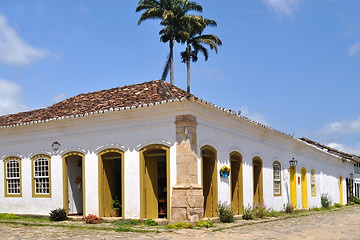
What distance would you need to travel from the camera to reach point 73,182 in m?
15.4

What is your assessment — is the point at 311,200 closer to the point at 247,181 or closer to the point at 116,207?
the point at 247,181

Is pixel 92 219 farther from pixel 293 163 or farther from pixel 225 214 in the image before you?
pixel 293 163

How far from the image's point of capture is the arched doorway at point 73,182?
49.1 feet

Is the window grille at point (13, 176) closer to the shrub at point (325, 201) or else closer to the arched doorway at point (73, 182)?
the arched doorway at point (73, 182)

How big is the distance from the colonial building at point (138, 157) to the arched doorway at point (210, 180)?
1.3 inches

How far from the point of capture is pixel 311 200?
76.7 feet

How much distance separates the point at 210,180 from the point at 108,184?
3.42m

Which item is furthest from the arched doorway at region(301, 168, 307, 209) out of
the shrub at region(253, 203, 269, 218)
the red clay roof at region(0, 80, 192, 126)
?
the red clay roof at region(0, 80, 192, 126)

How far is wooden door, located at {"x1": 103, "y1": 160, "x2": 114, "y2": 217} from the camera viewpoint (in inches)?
556

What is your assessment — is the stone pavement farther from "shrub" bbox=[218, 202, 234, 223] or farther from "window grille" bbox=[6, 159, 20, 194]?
"window grille" bbox=[6, 159, 20, 194]

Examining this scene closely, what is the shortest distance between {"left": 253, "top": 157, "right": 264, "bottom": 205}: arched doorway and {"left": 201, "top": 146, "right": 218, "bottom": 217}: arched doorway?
340 cm

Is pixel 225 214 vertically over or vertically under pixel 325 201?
over

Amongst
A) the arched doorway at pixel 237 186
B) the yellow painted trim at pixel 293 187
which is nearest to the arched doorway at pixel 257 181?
the arched doorway at pixel 237 186

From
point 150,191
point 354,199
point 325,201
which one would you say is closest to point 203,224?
point 150,191
